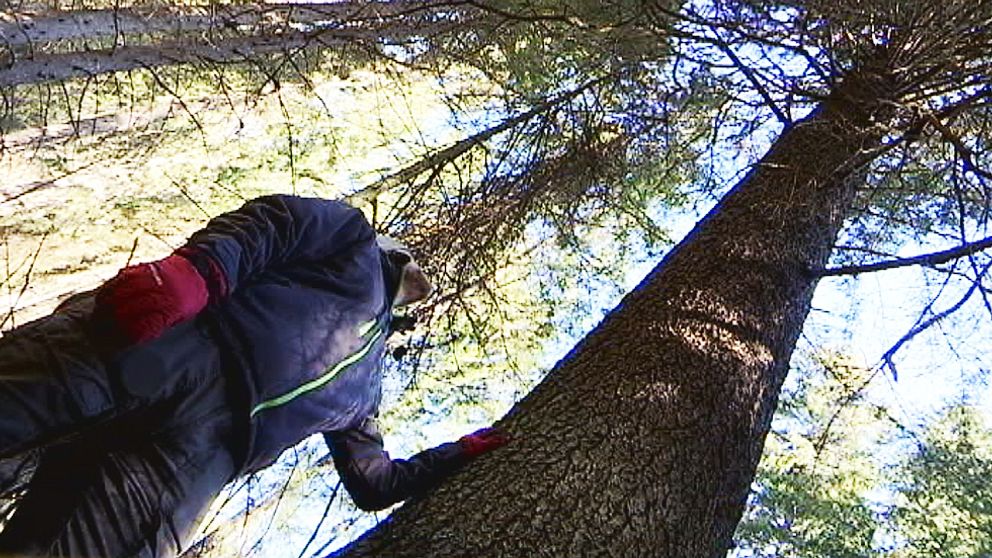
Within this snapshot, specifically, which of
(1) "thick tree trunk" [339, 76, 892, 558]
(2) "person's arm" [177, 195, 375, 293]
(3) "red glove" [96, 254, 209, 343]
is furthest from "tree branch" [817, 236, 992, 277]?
(3) "red glove" [96, 254, 209, 343]

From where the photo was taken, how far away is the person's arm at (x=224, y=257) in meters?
1.83

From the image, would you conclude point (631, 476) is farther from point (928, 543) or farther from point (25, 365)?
point (928, 543)

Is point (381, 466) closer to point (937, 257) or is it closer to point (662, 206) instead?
point (937, 257)

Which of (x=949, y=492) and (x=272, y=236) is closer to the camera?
(x=272, y=236)

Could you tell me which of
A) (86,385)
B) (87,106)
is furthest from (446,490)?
(87,106)

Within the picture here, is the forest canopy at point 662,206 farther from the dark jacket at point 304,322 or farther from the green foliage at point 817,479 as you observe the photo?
the dark jacket at point 304,322

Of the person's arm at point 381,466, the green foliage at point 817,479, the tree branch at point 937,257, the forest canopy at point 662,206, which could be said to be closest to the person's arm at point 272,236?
the person's arm at point 381,466

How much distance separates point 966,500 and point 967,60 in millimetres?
2932

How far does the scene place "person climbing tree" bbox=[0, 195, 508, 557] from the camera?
1879 mm

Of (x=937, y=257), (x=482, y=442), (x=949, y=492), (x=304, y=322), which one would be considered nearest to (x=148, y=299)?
(x=304, y=322)

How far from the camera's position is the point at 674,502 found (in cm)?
269

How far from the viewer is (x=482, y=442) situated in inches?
111

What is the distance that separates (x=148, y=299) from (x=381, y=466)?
3.44 ft

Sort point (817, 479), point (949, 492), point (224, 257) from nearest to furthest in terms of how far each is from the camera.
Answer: point (224, 257)
point (949, 492)
point (817, 479)
